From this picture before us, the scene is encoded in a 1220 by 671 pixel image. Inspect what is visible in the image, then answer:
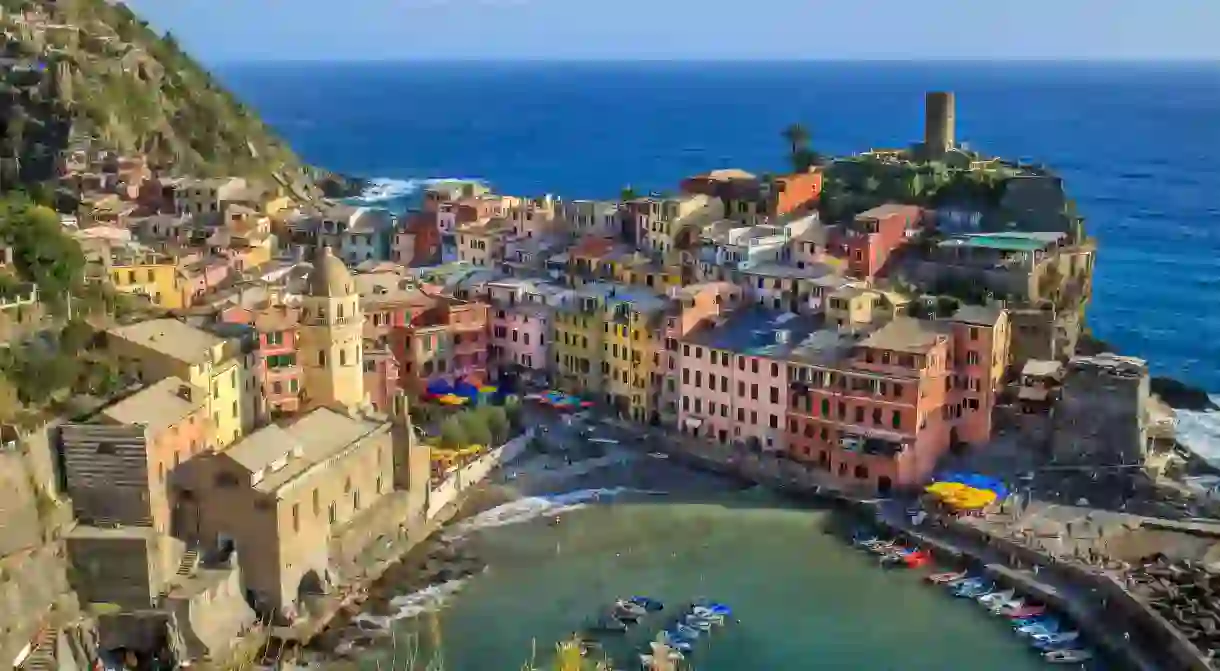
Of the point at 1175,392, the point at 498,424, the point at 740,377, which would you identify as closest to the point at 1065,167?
the point at 1175,392

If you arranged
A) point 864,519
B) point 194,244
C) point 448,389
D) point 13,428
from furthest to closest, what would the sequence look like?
point 194,244 → point 448,389 → point 864,519 → point 13,428

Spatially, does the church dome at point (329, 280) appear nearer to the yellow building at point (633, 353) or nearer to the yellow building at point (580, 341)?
the yellow building at point (580, 341)

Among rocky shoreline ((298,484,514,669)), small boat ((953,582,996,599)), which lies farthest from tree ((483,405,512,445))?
small boat ((953,582,996,599))

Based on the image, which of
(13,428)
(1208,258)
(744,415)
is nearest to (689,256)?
(744,415)

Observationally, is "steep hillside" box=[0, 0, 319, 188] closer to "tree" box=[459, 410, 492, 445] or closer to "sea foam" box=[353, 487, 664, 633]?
"tree" box=[459, 410, 492, 445]

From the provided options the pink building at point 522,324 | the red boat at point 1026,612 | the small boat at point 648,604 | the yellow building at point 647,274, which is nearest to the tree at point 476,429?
the pink building at point 522,324

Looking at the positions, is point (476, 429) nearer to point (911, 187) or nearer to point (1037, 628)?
point (1037, 628)

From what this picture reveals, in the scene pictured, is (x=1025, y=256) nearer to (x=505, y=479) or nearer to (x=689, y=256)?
(x=689, y=256)
